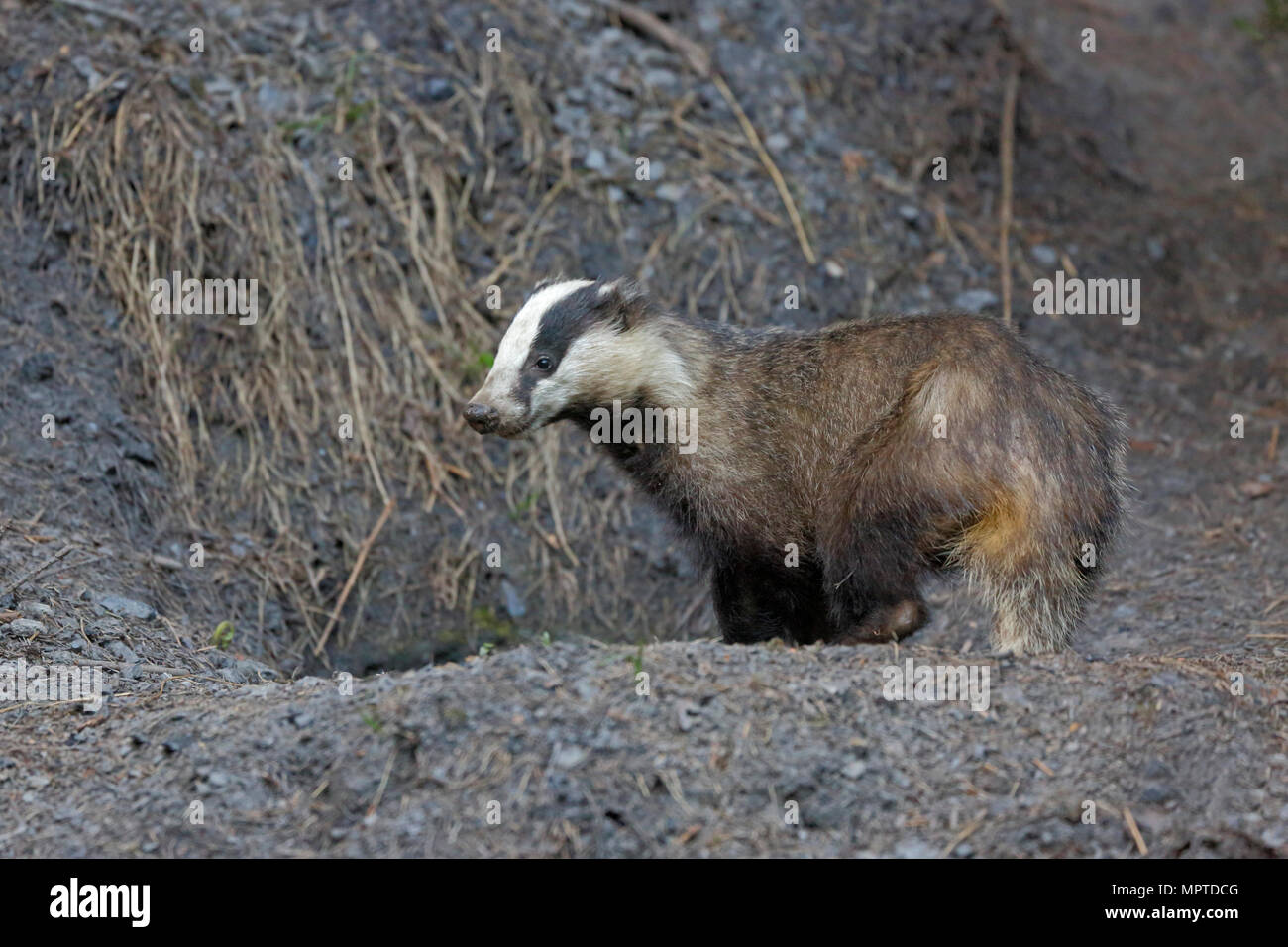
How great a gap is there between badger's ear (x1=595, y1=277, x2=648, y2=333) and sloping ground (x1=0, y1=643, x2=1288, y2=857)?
1.78m

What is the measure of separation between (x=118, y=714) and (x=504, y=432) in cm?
176

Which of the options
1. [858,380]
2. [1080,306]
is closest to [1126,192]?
[1080,306]

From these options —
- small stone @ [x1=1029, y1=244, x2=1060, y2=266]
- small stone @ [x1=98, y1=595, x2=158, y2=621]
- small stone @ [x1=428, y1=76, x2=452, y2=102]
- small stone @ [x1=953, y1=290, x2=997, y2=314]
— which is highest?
small stone @ [x1=428, y1=76, x2=452, y2=102]

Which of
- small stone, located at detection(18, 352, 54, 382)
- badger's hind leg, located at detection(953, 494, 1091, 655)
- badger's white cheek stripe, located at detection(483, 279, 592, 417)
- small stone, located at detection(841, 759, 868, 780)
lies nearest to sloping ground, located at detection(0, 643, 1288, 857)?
small stone, located at detection(841, 759, 868, 780)

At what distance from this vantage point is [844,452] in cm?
563

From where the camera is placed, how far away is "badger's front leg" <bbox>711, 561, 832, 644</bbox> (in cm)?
598

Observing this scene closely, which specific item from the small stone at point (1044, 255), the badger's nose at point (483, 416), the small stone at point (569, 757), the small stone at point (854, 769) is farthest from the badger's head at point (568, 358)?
the small stone at point (1044, 255)

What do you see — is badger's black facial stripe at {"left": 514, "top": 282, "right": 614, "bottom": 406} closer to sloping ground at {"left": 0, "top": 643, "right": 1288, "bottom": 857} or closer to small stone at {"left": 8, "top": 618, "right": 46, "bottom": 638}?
sloping ground at {"left": 0, "top": 643, "right": 1288, "bottom": 857}

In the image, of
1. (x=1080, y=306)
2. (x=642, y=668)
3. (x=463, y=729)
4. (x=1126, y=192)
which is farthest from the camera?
(x=1126, y=192)

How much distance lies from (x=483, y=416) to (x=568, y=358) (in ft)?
1.71

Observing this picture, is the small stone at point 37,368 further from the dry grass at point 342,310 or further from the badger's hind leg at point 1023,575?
the badger's hind leg at point 1023,575

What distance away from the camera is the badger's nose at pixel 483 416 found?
5516mm

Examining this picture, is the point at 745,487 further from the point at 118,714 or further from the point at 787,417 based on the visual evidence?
the point at 118,714

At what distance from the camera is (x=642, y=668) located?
4.54m
